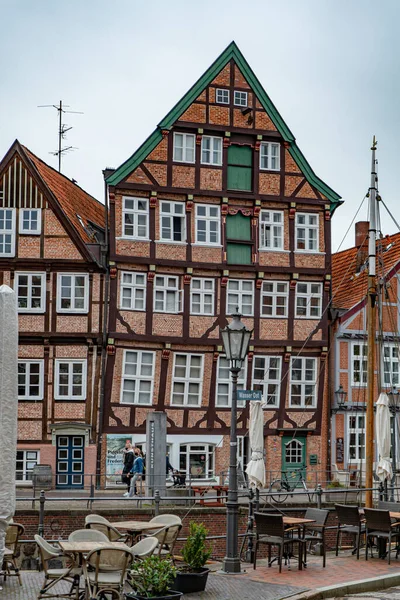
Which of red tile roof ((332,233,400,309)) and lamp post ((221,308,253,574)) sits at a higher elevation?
red tile roof ((332,233,400,309))

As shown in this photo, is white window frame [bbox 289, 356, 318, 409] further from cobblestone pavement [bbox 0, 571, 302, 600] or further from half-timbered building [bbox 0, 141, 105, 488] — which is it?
cobblestone pavement [bbox 0, 571, 302, 600]

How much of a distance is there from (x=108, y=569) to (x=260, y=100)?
24.5 meters

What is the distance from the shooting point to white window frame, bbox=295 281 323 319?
34.4 metres

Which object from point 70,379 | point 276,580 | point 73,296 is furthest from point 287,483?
point 276,580

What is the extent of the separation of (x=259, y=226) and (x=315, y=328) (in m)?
4.00

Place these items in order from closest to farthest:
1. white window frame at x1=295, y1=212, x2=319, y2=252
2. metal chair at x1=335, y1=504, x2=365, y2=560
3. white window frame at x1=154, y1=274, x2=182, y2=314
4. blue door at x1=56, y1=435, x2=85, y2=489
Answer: metal chair at x1=335, y1=504, x2=365, y2=560 < blue door at x1=56, y1=435, x2=85, y2=489 < white window frame at x1=154, y1=274, x2=182, y2=314 < white window frame at x1=295, y1=212, x2=319, y2=252

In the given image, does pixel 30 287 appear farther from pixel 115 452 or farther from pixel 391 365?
pixel 391 365

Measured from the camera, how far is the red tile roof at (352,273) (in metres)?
36.2

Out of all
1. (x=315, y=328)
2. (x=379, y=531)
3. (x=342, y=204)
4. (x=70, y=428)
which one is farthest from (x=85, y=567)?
(x=342, y=204)

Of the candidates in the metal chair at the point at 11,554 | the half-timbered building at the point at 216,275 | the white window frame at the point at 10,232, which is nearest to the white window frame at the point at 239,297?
the half-timbered building at the point at 216,275

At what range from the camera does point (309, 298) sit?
113 feet

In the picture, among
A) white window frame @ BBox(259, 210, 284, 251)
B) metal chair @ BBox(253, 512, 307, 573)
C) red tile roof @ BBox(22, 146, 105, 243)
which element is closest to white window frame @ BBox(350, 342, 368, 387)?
white window frame @ BBox(259, 210, 284, 251)

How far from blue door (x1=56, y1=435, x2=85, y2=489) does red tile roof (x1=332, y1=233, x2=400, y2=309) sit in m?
10.3

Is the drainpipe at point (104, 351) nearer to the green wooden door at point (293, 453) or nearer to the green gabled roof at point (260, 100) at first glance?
the green gabled roof at point (260, 100)
